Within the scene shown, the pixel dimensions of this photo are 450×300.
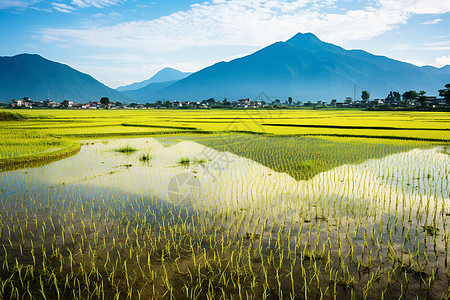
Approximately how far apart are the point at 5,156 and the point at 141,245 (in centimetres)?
946

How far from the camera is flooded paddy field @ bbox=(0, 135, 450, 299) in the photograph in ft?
11.3

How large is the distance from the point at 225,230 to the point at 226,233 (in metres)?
0.12

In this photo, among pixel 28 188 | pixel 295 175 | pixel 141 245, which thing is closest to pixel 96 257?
pixel 141 245

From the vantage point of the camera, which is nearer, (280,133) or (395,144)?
(395,144)

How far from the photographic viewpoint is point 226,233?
4777mm

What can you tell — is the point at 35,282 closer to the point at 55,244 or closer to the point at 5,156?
the point at 55,244

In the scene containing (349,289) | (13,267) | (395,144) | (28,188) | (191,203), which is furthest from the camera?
(395,144)

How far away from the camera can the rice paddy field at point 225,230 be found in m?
3.46

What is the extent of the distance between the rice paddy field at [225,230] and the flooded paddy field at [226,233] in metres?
0.02

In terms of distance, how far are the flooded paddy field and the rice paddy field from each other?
2 centimetres

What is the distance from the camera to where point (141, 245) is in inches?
173

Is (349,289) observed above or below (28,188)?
below

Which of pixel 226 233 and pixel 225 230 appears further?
pixel 225 230

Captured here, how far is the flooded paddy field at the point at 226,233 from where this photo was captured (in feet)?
11.3
